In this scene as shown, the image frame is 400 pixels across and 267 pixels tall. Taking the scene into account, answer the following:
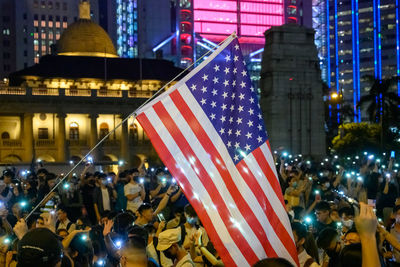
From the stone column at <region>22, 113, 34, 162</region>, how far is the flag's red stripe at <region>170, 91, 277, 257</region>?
65320mm

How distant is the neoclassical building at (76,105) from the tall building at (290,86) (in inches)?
873

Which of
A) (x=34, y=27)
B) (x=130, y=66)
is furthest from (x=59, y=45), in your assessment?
(x=34, y=27)

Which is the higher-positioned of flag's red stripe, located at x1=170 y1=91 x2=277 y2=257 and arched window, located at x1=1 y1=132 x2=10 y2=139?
flag's red stripe, located at x1=170 y1=91 x2=277 y2=257

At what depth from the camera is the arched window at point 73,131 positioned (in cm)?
7462

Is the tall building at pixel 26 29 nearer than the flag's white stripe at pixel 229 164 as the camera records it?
No

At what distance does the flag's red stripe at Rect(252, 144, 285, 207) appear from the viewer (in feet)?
18.5

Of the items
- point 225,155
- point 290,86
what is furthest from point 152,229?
point 290,86

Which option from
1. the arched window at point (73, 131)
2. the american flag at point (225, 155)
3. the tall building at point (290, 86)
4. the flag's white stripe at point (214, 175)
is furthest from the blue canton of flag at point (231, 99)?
the arched window at point (73, 131)

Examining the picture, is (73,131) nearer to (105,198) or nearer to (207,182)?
(105,198)

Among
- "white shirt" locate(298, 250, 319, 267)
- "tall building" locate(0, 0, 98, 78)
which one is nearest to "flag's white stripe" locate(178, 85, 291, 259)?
"white shirt" locate(298, 250, 319, 267)

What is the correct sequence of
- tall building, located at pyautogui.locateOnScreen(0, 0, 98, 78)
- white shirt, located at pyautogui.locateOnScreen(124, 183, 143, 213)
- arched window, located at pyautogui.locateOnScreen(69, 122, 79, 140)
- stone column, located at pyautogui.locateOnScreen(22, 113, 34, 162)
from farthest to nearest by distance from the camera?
tall building, located at pyautogui.locateOnScreen(0, 0, 98, 78) < arched window, located at pyautogui.locateOnScreen(69, 122, 79, 140) < stone column, located at pyautogui.locateOnScreen(22, 113, 34, 162) < white shirt, located at pyautogui.locateOnScreen(124, 183, 143, 213)

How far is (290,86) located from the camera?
47.1m

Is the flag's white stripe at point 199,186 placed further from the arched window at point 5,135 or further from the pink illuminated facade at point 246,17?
the pink illuminated facade at point 246,17

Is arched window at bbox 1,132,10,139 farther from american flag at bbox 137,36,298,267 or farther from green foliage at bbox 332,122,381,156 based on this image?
american flag at bbox 137,36,298,267
